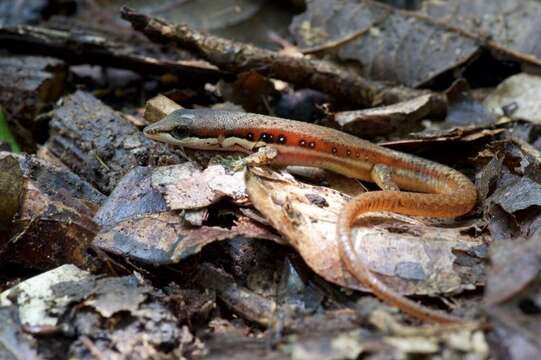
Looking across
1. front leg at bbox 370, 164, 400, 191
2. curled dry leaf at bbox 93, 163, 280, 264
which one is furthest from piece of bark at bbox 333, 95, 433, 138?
curled dry leaf at bbox 93, 163, 280, 264

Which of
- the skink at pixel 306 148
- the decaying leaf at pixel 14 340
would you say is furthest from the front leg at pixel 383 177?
the decaying leaf at pixel 14 340

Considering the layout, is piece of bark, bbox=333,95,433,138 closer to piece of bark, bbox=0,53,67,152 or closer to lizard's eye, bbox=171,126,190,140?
lizard's eye, bbox=171,126,190,140

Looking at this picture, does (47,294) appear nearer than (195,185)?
Yes

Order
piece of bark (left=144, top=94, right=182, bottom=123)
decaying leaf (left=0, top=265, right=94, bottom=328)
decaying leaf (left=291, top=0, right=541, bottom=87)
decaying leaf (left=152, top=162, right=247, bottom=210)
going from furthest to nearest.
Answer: decaying leaf (left=291, top=0, right=541, bottom=87) < piece of bark (left=144, top=94, right=182, bottom=123) < decaying leaf (left=152, top=162, right=247, bottom=210) < decaying leaf (left=0, top=265, right=94, bottom=328)

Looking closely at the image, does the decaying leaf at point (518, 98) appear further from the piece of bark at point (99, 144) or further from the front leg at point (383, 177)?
the piece of bark at point (99, 144)

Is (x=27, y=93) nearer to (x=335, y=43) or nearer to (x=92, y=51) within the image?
(x=92, y=51)

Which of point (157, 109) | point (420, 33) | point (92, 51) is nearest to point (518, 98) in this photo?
point (420, 33)
